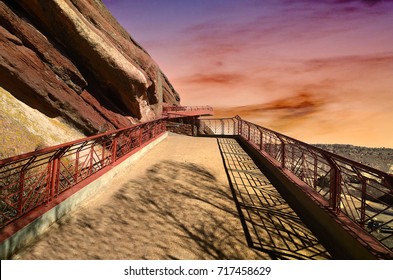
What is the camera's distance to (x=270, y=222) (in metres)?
5.43

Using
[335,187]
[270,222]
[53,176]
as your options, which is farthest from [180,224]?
[335,187]

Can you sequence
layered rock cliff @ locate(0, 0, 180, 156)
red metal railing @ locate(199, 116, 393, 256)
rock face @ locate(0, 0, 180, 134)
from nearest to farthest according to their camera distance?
red metal railing @ locate(199, 116, 393, 256) → layered rock cliff @ locate(0, 0, 180, 156) → rock face @ locate(0, 0, 180, 134)

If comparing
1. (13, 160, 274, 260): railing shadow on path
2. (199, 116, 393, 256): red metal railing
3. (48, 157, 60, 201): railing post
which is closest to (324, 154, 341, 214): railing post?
(199, 116, 393, 256): red metal railing

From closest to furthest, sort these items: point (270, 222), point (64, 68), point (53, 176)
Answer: point (53, 176)
point (270, 222)
point (64, 68)

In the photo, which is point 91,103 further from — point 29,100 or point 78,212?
point 78,212

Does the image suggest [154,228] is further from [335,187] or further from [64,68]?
[64,68]

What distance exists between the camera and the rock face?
9742 mm

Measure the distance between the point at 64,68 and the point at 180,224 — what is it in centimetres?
942

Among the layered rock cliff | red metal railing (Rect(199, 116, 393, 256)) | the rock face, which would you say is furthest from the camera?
the rock face

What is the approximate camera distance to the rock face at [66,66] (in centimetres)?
974

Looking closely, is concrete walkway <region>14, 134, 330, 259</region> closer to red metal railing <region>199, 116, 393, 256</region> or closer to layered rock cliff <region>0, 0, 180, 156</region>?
red metal railing <region>199, 116, 393, 256</region>

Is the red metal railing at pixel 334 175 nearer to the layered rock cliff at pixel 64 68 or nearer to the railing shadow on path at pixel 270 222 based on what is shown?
the railing shadow on path at pixel 270 222

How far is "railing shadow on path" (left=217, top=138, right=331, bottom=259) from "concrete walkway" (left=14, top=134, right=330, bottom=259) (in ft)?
0.06

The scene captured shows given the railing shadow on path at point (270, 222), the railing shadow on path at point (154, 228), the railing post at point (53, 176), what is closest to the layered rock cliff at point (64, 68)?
the railing post at point (53, 176)
